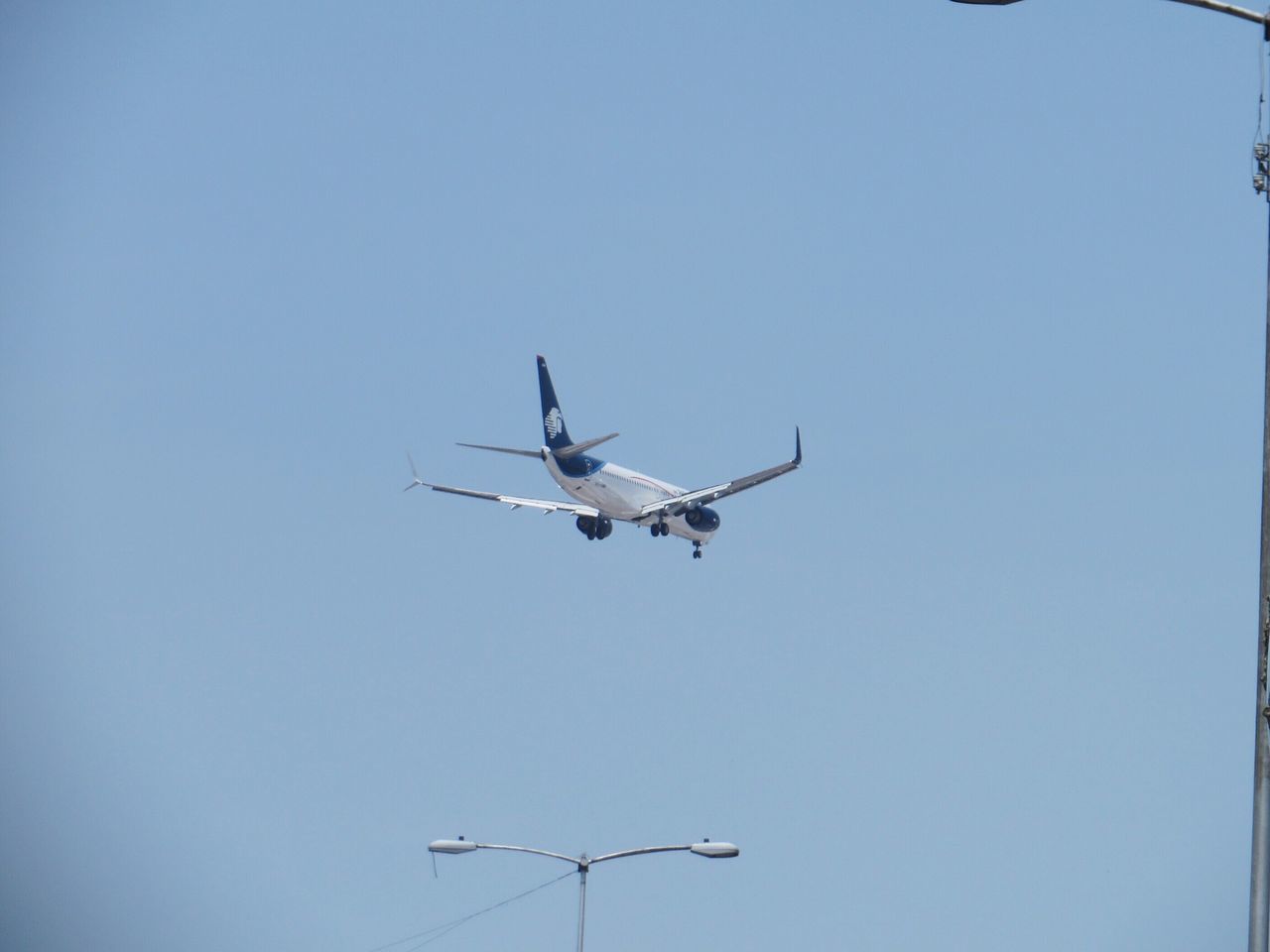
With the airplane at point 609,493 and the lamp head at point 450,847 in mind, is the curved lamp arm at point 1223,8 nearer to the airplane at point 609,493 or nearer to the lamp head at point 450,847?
the lamp head at point 450,847

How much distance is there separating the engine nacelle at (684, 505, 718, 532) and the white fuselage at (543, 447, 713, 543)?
0.52 m

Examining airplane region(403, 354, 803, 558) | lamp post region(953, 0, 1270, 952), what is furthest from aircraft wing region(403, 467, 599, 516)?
lamp post region(953, 0, 1270, 952)

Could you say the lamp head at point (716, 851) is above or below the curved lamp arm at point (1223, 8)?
below

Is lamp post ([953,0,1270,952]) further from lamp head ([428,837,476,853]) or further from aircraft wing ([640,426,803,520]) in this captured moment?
aircraft wing ([640,426,803,520])

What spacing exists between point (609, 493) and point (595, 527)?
3.23 metres

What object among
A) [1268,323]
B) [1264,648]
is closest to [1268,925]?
[1264,648]

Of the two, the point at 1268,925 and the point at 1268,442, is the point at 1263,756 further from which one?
the point at 1268,442

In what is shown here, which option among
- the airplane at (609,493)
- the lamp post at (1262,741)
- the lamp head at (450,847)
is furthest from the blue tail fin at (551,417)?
the lamp post at (1262,741)

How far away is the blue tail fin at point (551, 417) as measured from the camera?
106062 millimetres

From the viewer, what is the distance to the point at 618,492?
104m

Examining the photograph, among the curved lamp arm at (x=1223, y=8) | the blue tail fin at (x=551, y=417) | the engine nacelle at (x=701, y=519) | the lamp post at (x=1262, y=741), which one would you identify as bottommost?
the engine nacelle at (x=701, y=519)

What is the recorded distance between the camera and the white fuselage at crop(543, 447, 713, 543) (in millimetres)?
101562

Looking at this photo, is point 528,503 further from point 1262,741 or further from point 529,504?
point 1262,741

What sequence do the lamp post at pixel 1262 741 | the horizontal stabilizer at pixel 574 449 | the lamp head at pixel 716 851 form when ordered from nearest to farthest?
the lamp post at pixel 1262 741
the lamp head at pixel 716 851
the horizontal stabilizer at pixel 574 449
